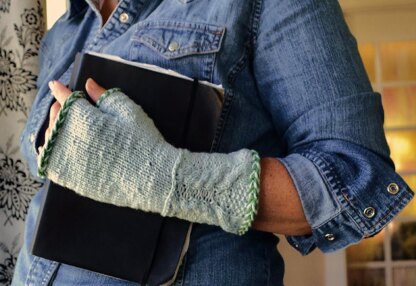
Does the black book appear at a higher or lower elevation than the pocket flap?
lower

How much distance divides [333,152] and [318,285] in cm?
203

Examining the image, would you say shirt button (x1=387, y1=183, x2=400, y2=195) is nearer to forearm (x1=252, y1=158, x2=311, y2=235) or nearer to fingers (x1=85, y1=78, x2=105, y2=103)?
forearm (x1=252, y1=158, x2=311, y2=235)

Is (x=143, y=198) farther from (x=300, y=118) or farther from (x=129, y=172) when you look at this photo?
(x=300, y=118)

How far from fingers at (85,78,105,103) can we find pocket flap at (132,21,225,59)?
0.31 feet

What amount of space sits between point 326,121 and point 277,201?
10 centimetres

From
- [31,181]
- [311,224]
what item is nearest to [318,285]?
[31,181]

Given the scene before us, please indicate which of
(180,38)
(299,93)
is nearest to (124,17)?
(180,38)

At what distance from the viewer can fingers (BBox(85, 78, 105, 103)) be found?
54 cm

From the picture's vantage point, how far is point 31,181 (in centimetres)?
101

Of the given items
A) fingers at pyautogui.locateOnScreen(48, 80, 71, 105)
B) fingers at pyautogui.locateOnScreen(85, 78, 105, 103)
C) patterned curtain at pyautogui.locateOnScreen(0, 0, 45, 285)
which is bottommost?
patterned curtain at pyautogui.locateOnScreen(0, 0, 45, 285)

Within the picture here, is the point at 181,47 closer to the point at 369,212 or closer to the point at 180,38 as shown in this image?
the point at 180,38

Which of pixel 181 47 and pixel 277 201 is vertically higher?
pixel 181 47

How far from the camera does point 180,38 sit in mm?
598

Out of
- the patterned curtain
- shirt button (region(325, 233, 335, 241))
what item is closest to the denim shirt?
shirt button (region(325, 233, 335, 241))
